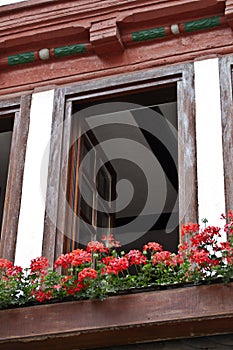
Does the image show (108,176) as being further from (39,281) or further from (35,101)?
(39,281)

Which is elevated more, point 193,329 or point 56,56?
point 56,56

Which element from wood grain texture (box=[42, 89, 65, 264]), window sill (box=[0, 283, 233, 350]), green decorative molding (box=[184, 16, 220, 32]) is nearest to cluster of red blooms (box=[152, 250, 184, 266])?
window sill (box=[0, 283, 233, 350])

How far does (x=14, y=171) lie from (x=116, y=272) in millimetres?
1909

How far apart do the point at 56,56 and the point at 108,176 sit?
138 cm

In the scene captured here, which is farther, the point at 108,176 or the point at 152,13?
the point at 108,176

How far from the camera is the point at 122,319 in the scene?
219 inches

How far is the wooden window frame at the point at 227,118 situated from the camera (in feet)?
21.8

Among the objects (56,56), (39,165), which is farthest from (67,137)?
(56,56)

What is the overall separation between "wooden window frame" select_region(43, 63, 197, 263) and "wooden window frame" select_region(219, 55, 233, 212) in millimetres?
242

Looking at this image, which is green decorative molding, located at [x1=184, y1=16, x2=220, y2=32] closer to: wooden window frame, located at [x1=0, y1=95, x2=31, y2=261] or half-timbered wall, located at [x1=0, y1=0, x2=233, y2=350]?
half-timbered wall, located at [x1=0, y1=0, x2=233, y2=350]

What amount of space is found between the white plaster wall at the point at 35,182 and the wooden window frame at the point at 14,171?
47 millimetres

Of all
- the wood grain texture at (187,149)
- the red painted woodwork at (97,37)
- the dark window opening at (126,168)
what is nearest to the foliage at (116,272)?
the wood grain texture at (187,149)

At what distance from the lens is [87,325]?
5.61 m

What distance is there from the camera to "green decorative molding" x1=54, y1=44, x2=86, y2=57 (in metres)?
7.86
